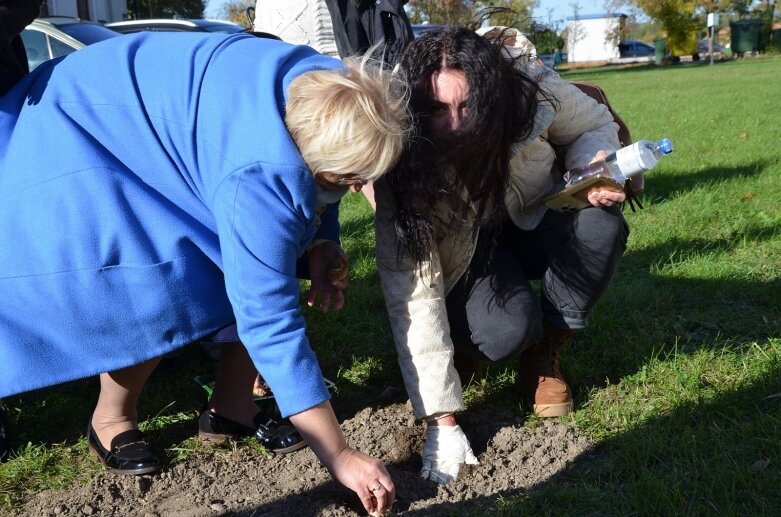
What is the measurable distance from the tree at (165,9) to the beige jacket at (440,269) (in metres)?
30.8

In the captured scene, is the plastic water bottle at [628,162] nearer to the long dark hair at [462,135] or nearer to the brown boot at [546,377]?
the long dark hair at [462,135]

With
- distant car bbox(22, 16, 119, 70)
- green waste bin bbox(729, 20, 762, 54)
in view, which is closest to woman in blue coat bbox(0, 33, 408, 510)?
distant car bbox(22, 16, 119, 70)

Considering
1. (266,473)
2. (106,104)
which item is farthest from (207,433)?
(106,104)

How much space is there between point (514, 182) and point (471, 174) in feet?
1.31

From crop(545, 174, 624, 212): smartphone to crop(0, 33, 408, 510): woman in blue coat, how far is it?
736 mm

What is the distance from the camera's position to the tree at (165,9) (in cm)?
3291

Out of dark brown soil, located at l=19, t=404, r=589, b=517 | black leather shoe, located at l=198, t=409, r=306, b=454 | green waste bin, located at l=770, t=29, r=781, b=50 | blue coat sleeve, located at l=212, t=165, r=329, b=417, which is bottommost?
green waste bin, located at l=770, t=29, r=781, b=50

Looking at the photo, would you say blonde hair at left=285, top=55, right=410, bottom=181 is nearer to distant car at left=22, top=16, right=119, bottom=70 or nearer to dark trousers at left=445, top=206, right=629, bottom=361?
dark trousers at left=445, top=206, right=629, bottom=361

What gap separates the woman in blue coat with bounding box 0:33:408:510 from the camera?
1.91 metres

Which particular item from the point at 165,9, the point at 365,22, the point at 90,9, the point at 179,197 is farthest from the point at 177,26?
the point at 165,9

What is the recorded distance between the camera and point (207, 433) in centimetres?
275

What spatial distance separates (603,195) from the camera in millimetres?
2480

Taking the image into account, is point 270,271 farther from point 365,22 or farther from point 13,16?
point 365,22

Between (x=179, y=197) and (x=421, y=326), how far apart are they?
0.78 m
